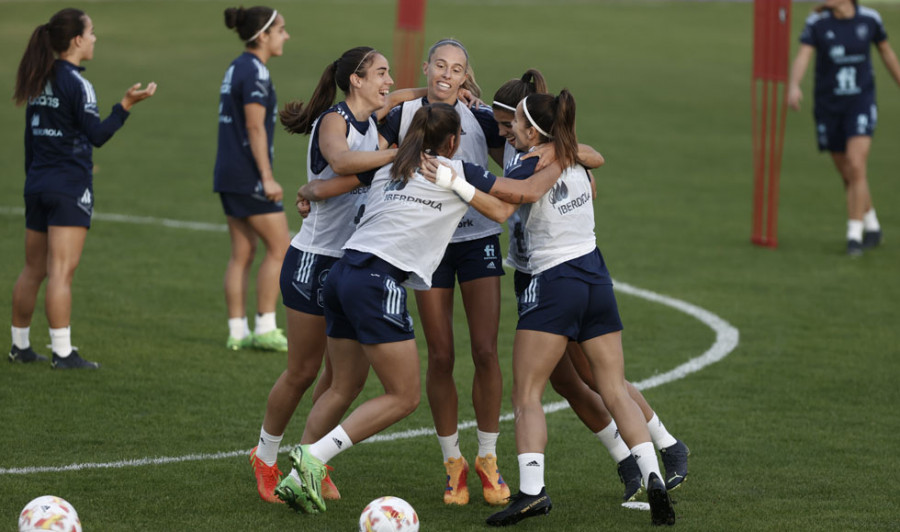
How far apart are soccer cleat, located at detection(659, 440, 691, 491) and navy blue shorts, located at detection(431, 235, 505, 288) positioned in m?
1.29

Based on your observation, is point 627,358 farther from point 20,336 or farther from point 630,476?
point 20,336

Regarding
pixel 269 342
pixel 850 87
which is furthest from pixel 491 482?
pixel 850 87

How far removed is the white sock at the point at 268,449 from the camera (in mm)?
6301

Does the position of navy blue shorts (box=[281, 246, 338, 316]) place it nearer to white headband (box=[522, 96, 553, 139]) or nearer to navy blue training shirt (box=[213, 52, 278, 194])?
white headband (box=[522, 96, 553, 139])

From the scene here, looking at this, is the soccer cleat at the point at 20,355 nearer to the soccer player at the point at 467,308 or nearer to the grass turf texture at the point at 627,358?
the grass turf texture at the point at 627,358

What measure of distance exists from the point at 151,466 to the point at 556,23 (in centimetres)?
3365

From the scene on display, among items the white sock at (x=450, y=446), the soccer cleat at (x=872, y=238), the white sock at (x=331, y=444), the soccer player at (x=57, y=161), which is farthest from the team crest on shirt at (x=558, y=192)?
the soccer cleat at (x=872, y=238)

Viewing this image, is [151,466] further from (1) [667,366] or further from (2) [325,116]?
(1) [667,366]

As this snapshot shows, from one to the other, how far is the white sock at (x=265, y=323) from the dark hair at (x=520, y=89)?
3.91 m

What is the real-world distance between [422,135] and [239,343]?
170 inches

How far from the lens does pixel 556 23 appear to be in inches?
1524

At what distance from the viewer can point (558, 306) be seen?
230 inches

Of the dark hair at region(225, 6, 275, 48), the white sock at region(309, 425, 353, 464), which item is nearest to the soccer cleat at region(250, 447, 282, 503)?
the white sock at region(309, 425, 353, 464)

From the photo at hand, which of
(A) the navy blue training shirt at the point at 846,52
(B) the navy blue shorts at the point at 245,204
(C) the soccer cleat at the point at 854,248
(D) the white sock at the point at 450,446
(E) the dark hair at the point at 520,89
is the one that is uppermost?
(E) the dark hair at the point at 520,89
